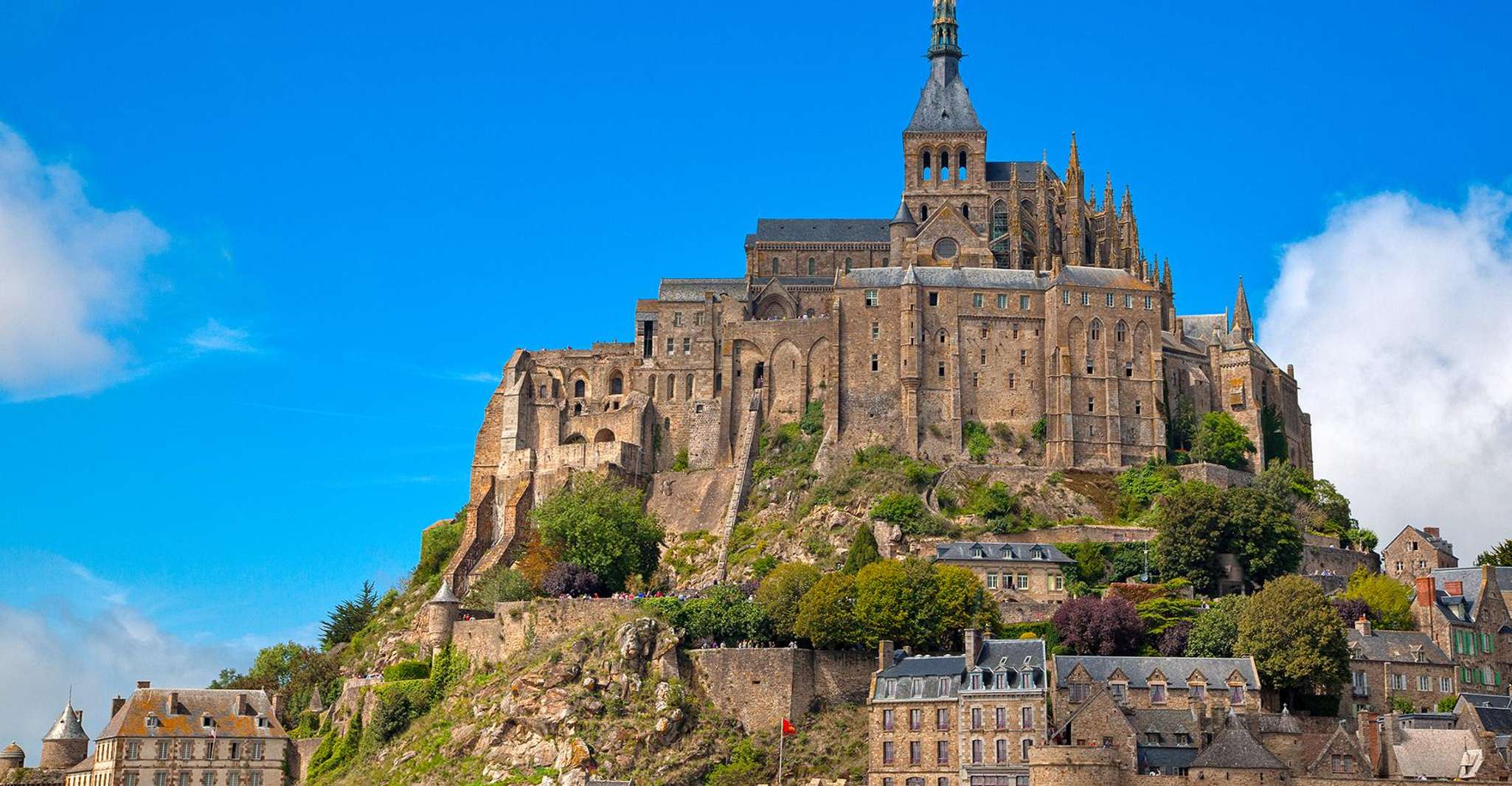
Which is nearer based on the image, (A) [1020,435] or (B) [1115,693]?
(B) [1115,693]

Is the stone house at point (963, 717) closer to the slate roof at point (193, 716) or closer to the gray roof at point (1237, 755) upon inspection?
the gray roof at point (1237, 755)

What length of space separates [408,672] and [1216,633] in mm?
32392

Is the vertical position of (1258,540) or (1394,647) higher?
(1258,540)

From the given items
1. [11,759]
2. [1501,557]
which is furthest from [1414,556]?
[11,759]

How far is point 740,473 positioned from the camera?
106 metres

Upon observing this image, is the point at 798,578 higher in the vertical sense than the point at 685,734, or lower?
higher

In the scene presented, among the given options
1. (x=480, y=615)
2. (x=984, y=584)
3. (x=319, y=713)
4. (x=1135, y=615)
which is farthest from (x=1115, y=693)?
(x=319, y=713)

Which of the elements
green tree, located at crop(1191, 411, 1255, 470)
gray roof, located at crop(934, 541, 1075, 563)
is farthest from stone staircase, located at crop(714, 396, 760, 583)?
green tree, located at crop(1191, 411, 1255, 470)

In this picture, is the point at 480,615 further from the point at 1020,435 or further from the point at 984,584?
the point at 1020,435

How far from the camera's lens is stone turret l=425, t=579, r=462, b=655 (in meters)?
87.2

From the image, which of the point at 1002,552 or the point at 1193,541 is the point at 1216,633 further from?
the point at 1002,552

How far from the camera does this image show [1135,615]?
263 ft

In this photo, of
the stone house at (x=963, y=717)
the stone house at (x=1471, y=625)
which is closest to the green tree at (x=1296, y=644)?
the stone house at (x=1471, y=625)

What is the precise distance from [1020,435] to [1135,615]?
2506 centimetres
